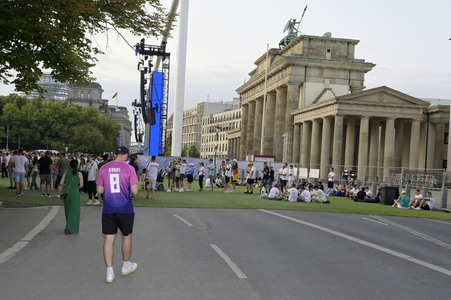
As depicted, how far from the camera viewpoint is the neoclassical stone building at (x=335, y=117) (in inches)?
2005

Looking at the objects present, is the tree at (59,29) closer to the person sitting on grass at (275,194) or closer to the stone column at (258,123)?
the person sitting on grass at (275,194)

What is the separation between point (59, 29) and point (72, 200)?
513cm

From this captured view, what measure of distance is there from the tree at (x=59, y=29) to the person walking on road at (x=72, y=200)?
4.14 m

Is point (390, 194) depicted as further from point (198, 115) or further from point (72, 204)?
point (198, 115)

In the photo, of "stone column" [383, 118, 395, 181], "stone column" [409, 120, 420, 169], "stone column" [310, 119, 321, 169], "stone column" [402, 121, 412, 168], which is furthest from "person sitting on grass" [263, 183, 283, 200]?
→ "stone column" [402, 121, 412, 168]

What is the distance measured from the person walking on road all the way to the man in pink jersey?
4232 millimetres

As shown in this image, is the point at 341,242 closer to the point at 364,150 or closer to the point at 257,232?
the point at 257,232

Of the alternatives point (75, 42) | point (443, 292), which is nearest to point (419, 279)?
point (443, 292)

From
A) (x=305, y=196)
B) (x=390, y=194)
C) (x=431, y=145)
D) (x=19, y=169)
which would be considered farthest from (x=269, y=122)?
(x=19, y=169)

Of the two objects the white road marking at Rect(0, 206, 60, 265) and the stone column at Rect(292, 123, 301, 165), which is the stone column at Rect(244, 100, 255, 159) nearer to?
the stone column at Rect(292, 123, 301, 165)

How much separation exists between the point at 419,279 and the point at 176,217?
28.8 ft

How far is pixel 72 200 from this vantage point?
36.6 ft

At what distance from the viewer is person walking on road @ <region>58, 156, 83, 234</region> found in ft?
Answer: 36.1

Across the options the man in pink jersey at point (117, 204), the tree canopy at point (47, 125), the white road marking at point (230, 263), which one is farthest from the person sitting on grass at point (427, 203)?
the tree canopy at point (47, 125)
